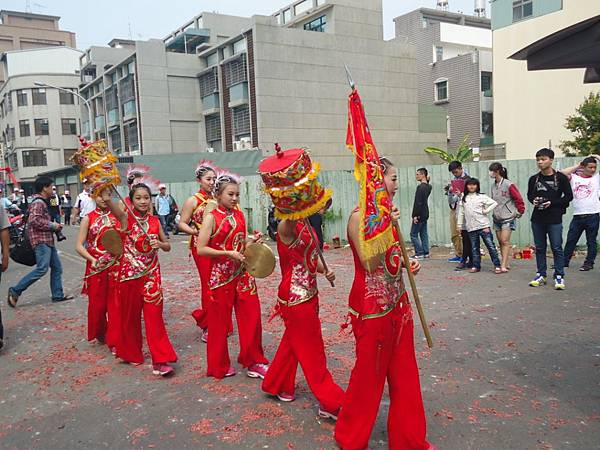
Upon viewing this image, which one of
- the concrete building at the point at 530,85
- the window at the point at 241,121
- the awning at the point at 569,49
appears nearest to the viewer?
the awning at the point at 569,49

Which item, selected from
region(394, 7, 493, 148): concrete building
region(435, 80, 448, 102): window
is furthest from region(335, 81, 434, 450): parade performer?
region(435, 80, 448, 102): window

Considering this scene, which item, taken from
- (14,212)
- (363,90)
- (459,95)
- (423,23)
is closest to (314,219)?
(14,212)

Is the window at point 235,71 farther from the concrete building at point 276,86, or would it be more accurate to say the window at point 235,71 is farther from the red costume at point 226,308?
the red costume at point 226,308

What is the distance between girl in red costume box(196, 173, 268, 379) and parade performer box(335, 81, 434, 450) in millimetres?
1629

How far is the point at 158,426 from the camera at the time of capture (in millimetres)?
4035

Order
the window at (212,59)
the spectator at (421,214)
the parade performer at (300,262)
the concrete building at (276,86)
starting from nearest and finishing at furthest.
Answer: the parade performer at (300,262) < the spectator at (421,214) < the concrete building at (276,86) < the window at (212,59)

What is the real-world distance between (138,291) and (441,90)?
38093 millimetres

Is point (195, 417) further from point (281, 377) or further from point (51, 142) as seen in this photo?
point (51, 142)

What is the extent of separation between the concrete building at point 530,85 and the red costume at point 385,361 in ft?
94.5

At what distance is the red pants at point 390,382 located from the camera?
327 centimetres

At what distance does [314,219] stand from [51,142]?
5278 cm

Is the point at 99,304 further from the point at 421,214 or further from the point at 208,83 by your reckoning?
the point at 208,83

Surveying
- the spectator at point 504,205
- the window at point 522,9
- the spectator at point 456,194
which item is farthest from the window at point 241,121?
the spectator at point 504,205

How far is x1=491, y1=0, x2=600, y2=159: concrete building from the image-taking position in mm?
28719
